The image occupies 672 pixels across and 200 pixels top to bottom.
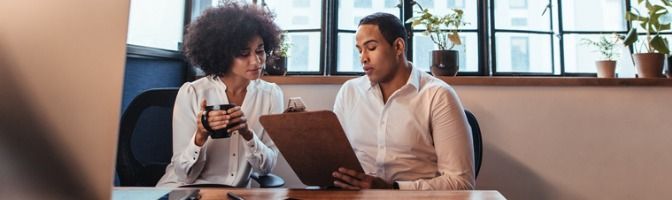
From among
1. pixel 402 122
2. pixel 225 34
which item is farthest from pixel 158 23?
pixel 402 122

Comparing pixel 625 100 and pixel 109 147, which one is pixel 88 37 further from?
pixel 625 100

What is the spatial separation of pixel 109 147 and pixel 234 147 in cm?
97

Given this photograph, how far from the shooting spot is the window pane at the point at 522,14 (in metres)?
2.04

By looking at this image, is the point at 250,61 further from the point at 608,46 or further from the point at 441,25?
the point at 608,46

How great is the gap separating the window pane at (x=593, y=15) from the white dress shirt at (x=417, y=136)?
1.31 m

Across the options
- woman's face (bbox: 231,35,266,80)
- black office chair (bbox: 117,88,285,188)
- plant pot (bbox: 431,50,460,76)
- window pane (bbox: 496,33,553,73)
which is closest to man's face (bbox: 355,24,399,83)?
woman's face (bbox: 231,35,266,80)

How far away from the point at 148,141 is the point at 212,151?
0.32m

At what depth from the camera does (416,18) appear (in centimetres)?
188

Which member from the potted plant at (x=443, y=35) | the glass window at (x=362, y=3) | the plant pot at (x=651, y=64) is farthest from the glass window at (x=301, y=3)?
the plant pot at (x=651, y=64)

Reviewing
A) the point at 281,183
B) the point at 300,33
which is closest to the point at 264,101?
the point at 281,183

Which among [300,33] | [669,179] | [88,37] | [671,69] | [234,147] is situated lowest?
[669,179]

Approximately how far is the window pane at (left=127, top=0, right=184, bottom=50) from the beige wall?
4.80ft

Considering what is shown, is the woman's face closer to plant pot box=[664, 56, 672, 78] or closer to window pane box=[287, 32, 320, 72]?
window pane box=[287, 32, 320, 72]

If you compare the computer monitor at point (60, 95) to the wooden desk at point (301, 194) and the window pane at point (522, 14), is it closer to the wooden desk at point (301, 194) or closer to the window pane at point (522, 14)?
the wooden desk at point (301, 194)
